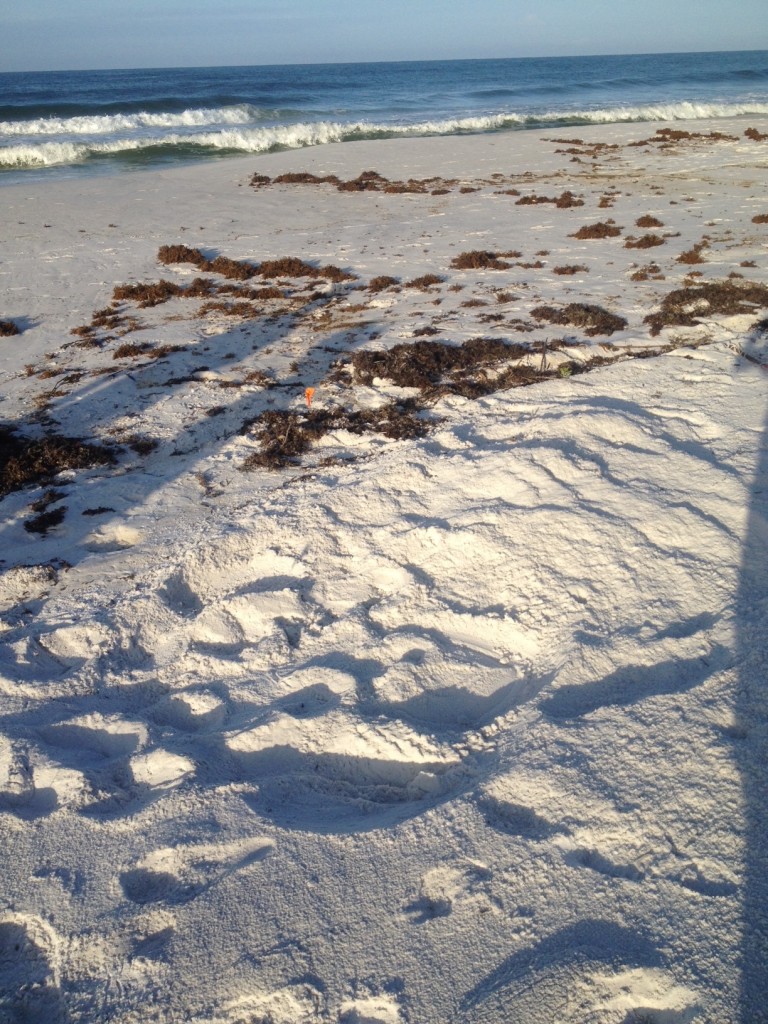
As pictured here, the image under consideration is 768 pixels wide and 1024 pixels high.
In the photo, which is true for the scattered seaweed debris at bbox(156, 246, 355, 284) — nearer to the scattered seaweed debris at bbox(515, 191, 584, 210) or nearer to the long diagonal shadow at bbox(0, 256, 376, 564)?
the long diagonal shadow at bbox(0, 256, 376, 564)

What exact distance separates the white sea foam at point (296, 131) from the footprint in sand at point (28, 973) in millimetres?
21708

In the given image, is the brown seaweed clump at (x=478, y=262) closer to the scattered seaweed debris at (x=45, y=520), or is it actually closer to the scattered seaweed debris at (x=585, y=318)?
the scattered seaweed debris at (x=585, y=318)

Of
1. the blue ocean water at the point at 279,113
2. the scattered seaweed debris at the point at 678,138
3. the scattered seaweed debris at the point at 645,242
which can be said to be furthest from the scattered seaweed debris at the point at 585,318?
the blue ocean water at the point at 279,113

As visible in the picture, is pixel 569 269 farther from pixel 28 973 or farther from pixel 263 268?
pixel 28 973

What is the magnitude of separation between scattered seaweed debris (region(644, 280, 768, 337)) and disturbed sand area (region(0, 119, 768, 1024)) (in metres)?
0.04

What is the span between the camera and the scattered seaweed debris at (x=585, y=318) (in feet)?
21.4

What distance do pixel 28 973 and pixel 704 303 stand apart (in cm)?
733

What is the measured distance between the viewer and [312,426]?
529 centimetres

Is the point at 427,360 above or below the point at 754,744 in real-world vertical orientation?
above

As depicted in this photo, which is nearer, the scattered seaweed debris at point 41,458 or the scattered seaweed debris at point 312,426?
the scattered seaweed debris at point 41,458

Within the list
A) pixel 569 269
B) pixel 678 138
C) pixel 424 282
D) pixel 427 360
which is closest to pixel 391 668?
pixel 427 360

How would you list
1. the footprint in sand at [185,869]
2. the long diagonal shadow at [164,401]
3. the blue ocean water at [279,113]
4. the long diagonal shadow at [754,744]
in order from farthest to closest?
the blue ocean water at [279,113] < the long diagonal shadow at [164,401] < the footprint in sand at [185,869] < the long diagonal shadow at [754,744]

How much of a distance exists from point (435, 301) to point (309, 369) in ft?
7.12

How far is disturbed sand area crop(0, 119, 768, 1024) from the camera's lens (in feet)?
6.25
